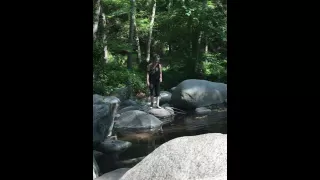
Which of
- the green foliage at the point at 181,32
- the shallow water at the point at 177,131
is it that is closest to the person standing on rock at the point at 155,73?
the shallow water at the point at 177,131

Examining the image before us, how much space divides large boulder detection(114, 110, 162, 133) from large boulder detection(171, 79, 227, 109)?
262cm

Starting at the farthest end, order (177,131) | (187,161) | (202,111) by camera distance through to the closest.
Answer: (202,111)
(177,131)
(187,161)

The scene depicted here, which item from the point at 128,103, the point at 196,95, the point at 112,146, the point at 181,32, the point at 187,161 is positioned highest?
the point at 181,32

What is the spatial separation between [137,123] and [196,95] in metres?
3.40

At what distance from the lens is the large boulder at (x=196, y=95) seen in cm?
1203

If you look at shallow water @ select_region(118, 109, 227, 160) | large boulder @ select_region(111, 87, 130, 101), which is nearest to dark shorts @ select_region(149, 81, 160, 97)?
shallow water @ select_region(118, 109, 227, 160)

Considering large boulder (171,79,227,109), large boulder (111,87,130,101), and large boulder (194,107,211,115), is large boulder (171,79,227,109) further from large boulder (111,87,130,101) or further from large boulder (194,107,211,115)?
large boulder (111,87,130,101)

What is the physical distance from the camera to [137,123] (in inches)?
369

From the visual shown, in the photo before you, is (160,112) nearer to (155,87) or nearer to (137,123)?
(155,87)

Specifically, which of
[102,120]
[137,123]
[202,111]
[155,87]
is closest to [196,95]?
[202,111]

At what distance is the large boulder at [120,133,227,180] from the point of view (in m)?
4.04
